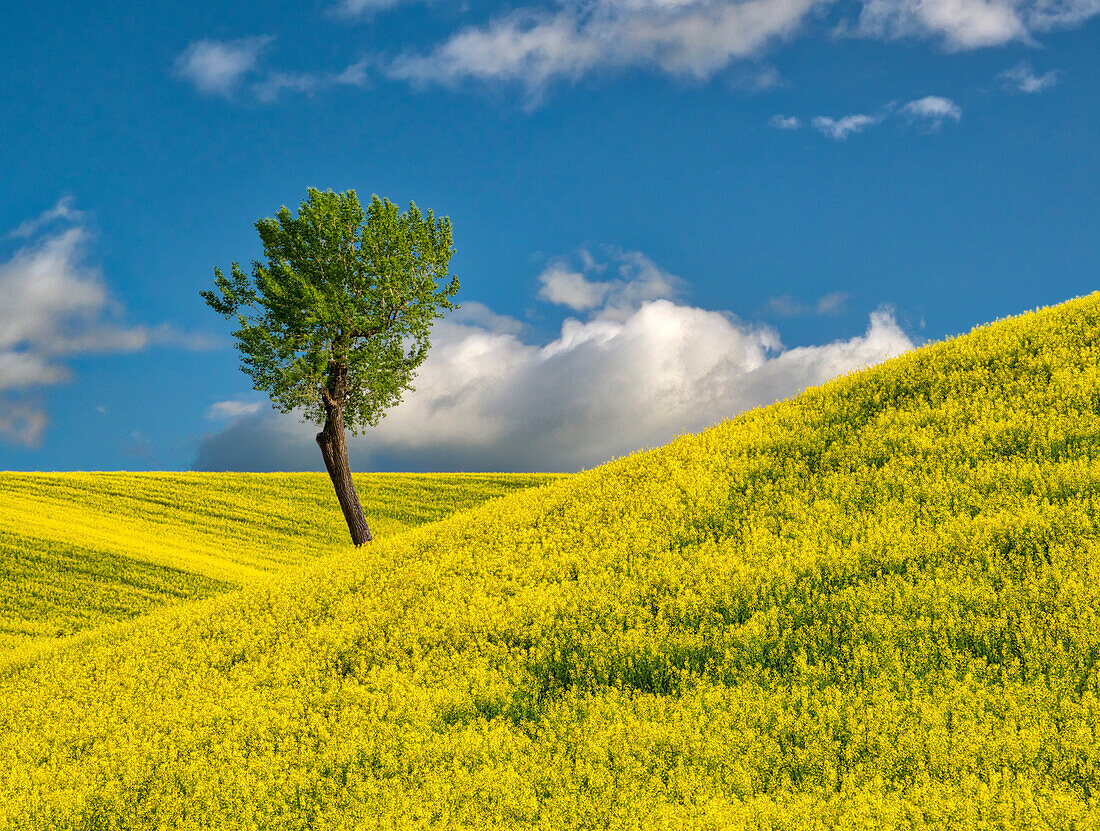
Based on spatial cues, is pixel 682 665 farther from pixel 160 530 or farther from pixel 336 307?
pixel 160 530

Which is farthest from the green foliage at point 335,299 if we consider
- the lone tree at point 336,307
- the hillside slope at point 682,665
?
the hillside slope at point 682,665

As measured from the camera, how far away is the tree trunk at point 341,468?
25.9 metres

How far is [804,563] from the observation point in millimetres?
11305

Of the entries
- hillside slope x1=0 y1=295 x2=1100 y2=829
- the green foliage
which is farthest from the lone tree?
hillside slope x1=0 y1=295 x2=1100 y2=829

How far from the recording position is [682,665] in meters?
9.65

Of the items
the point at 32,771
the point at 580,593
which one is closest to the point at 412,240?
the point at 580,593

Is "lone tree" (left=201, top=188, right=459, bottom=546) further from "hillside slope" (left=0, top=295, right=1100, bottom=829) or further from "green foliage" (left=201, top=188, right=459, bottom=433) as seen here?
"hillside slope" (left=0, top=295, right=1100, bottom=829)

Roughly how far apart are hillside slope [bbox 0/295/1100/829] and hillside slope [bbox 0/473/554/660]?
31.8ft

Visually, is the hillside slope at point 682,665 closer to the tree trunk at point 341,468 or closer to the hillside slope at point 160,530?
the tree trunk at point 341,468

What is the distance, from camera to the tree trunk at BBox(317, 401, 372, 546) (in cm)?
2594

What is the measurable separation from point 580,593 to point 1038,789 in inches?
261

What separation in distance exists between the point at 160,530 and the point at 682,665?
32770 mm

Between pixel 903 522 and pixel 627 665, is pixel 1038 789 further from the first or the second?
pixel 903 522

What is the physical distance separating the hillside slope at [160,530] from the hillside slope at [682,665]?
968cm
